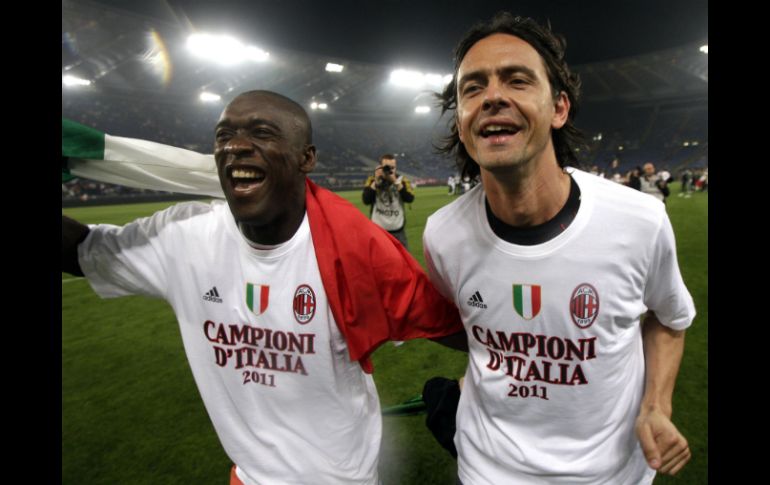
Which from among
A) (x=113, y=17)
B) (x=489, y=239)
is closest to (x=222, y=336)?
(x=489, y=239)

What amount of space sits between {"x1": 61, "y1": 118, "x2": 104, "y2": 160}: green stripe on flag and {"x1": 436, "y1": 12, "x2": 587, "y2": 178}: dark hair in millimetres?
1440

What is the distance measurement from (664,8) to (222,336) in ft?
96.5

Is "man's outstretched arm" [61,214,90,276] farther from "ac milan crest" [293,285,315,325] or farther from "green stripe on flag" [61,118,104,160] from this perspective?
"ac milan crest" [293,285,315,325]

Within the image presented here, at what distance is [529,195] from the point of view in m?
1.45

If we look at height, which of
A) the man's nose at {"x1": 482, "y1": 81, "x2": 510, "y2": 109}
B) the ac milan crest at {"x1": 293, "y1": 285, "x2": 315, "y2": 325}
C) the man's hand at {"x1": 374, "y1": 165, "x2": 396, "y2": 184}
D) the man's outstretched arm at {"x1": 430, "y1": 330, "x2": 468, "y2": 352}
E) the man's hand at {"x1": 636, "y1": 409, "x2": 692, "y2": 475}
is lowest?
the man's hand at {"x1": 636, "y1": 409, "x2": 692, "y2": 475}

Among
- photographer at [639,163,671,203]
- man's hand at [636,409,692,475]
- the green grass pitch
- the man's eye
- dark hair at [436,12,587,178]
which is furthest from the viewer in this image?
photographer at [639,163,671,203]

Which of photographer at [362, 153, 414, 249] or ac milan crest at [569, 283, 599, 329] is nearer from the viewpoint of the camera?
ac milan crest at [569, 283, 599, 329]

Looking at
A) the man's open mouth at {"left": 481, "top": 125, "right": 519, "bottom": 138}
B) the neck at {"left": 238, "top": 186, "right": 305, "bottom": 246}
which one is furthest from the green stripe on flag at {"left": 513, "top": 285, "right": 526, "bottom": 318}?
the neck at {"left": 238, "top": 186, "right": 305, "bottom": 246}

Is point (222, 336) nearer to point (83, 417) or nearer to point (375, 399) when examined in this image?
point (375, 399)

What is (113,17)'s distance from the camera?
934 inches

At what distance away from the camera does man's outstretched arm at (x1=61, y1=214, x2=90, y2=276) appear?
5.31ft

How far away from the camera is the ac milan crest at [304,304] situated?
1.57 meters

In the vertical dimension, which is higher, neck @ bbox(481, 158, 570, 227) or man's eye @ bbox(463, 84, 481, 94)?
man's eye @ bbox(463, 84, 481, 94)

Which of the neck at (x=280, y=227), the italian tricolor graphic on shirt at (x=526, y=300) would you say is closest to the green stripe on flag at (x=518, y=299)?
the italian tricolor graphic on shirt at (x=526, y=300)
